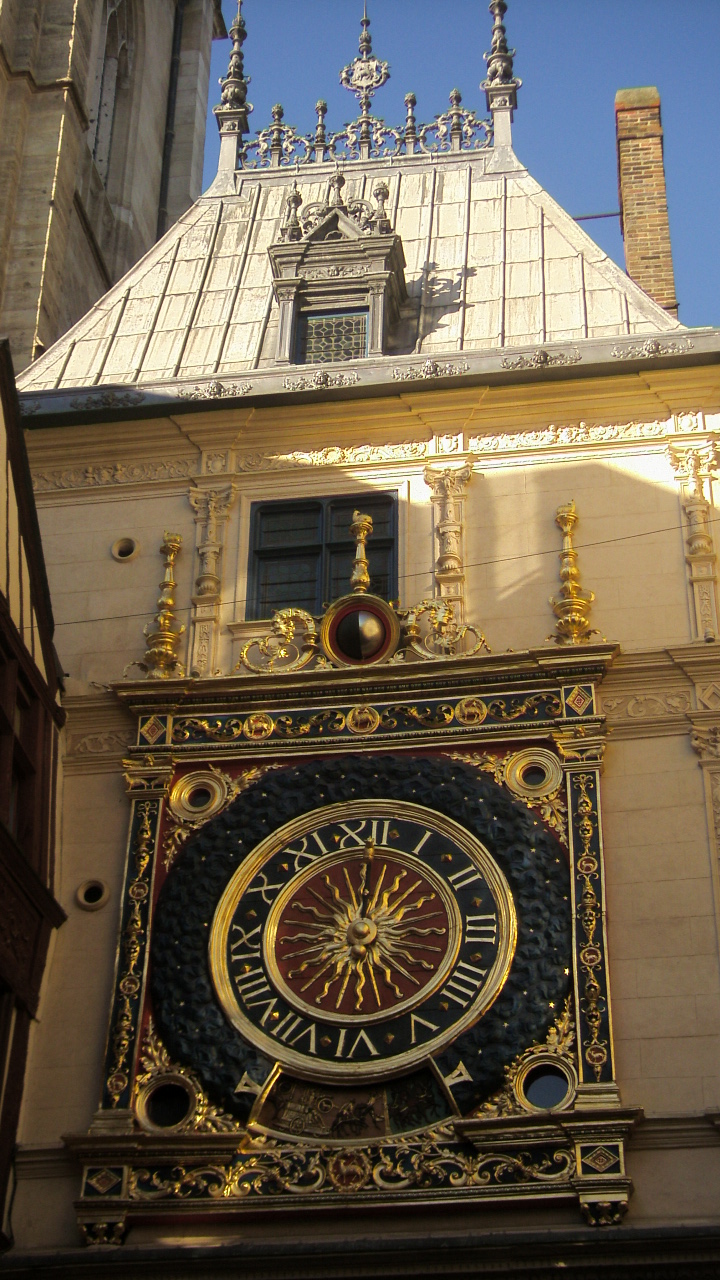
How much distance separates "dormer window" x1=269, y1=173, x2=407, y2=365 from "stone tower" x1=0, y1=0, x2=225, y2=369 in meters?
3.72

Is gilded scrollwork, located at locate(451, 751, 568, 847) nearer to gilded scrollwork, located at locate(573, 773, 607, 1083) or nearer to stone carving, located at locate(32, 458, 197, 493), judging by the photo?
gilded scrollwork, located at locate(573, 773, 607, 1083)

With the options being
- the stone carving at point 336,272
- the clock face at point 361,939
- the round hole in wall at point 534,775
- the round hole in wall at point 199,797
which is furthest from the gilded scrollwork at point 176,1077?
the stone carving at point 336,272

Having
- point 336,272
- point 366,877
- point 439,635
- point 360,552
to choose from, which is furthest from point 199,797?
point 336,272

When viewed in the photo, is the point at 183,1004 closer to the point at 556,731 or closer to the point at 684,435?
the point at 556,731

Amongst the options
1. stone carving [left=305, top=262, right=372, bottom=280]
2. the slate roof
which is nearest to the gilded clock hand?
the slate roof

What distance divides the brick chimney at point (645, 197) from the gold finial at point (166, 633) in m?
6.00

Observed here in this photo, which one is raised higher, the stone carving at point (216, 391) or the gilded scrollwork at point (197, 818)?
the stone carving at point (216, 391)

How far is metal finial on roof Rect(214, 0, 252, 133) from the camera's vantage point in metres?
22.4

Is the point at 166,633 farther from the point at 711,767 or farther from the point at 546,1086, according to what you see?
the point at 546,1086

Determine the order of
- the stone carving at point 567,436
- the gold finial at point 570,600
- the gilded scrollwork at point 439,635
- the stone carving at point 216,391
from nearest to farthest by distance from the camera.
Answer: the gold finial at point 570,600 → the gilded scrollwork at point 439,635 → the stone carving at point 567,436 → the stone carving at point 216,391

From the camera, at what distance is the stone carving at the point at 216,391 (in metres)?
17.5

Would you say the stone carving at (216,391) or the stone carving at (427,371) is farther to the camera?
the stone carving at (216,391)

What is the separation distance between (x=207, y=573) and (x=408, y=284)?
455cm

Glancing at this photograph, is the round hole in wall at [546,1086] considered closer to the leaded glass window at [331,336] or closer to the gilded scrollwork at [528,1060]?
the gilded scrollwork at [528,1060]
